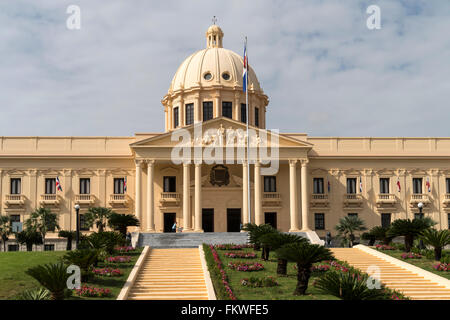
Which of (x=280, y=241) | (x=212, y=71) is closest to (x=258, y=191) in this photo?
(x=212, y=71)

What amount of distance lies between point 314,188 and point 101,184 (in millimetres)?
20942

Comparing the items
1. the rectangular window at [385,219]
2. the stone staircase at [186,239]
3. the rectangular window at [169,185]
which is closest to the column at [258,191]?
the stone staircase at [186,239]

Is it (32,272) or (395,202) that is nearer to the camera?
(32,272)

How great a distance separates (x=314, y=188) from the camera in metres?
54.6

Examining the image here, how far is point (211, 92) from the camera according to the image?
6116 centimetres

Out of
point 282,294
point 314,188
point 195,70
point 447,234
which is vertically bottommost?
point 282,294

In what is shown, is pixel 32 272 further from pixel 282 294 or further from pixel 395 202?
pixel 395 202

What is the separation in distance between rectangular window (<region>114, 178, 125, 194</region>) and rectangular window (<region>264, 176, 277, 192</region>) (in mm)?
14000

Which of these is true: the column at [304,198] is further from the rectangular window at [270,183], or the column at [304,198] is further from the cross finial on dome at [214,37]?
the cross finial on dome at [214,37]

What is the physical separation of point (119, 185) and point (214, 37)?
24.1 m

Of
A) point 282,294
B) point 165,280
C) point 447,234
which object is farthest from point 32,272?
point 447,234

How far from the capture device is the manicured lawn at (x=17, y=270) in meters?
23.1

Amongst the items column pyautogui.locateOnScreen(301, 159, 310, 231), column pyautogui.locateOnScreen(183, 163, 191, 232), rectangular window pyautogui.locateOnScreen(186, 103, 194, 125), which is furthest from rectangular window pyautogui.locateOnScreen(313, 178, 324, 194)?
rectangular window pyautogui.locateOnScreen(186, 103, 194, 125)

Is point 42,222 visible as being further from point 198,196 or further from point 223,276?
point 223,276
